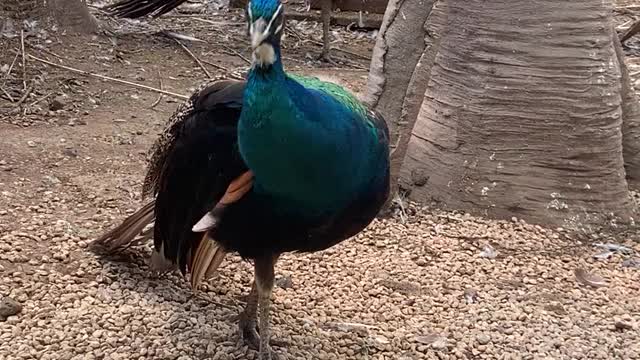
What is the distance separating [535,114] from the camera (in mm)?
4176

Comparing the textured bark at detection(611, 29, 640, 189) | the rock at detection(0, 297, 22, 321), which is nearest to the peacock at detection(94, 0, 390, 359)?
the rock at detection(0, 297, 22, 321)

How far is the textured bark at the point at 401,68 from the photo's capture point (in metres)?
4.27

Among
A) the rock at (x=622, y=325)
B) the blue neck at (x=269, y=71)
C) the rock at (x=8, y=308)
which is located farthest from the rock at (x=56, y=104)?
the rock at (x=622, y=325)

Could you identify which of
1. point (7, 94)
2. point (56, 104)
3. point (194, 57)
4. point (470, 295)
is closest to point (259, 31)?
point (470, 295)

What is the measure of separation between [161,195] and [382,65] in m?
1.78

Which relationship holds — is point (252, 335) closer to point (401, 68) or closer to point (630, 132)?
point (401, 68)

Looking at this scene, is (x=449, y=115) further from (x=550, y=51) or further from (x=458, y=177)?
(x=550, y=51)

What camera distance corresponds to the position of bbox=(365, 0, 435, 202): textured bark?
14.0ft

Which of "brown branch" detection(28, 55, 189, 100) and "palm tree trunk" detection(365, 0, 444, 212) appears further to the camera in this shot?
"brown branch" detection(28, 55, 189, 100)

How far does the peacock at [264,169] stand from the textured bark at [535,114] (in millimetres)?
1562

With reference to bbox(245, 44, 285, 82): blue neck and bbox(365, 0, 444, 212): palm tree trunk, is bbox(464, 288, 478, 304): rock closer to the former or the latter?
bbox(365, 0, 444, 212): palm tree trunk

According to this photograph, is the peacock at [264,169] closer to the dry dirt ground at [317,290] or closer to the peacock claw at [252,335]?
the peacock claw at [252,335]

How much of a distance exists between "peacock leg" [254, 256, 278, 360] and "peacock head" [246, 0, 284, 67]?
28.9 inches

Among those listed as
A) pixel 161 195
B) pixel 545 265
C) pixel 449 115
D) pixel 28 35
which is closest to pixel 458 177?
pixel 449 115
